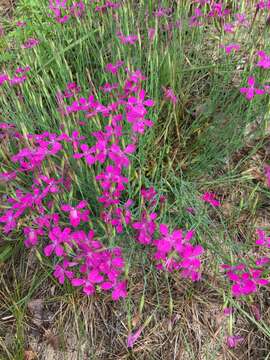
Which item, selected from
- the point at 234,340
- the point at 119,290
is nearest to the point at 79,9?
the point at 119,290

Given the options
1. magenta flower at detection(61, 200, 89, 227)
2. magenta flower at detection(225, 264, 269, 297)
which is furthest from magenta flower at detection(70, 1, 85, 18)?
magenta flower at detection(225, 264, 269, 297)

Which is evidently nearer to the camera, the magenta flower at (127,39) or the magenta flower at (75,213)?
the magenta flower at (75,213)

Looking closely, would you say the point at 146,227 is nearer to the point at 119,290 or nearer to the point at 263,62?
the point at 119,290

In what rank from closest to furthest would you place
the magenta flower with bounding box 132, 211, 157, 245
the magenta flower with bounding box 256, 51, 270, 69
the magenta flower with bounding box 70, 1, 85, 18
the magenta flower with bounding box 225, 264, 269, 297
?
1. the magenta flower with bounding box 225, 264, 269, 297
2. the magenta flower with bounding box 132, 211, 157, 245
3. the magenta flower with bounding box 256, 51, 270, 69
4. the magenta flower with bounding box 70, 1, 85, 18

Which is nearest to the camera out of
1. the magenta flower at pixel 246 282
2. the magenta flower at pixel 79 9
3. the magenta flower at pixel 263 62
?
the magenta flower at pixel 246 282

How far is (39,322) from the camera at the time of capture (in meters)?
1.68

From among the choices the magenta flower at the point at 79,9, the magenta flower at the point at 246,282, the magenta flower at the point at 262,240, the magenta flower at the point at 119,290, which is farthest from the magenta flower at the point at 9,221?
the magenta flower at the point at 79,9

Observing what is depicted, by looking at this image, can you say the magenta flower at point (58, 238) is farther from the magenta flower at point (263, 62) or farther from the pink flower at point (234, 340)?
the magenta flower at point (263, 62)

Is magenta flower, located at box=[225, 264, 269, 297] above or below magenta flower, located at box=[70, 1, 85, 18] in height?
below

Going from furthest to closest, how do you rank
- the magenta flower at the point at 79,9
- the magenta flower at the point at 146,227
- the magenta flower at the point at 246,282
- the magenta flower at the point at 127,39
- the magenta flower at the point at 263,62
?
the magenta flower at the point at 79,9 → the magenta flower at the point at 127,39 → the magenta flower at the point at 263,62 → the magenta flower at the point at 146,227 → the magenta flower at the point at 246,282

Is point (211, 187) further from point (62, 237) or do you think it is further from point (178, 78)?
point (62, 237)

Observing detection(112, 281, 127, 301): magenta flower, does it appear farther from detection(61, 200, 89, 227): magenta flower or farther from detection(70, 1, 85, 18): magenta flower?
detection(70, 1, 85, 18): magenta flower

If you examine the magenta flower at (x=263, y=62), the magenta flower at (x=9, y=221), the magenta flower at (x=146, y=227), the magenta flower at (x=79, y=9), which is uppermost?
the magenta flower at (x=79, y=9)

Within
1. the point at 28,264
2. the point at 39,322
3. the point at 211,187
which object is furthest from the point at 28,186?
the point at 211,187
